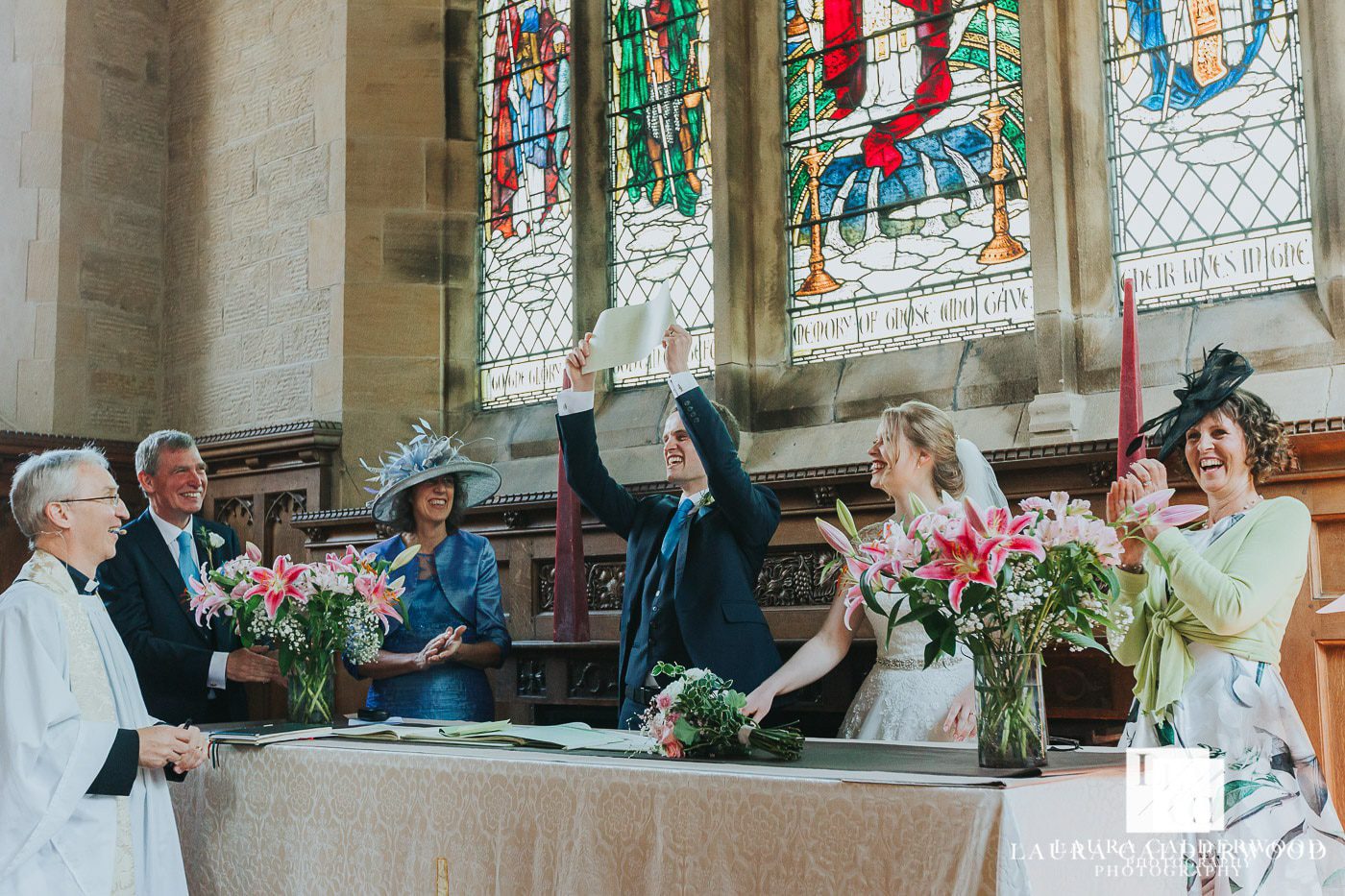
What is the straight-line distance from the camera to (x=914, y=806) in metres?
2.09

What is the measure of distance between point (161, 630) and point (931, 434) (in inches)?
88.0

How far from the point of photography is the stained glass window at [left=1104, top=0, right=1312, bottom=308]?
189 inches

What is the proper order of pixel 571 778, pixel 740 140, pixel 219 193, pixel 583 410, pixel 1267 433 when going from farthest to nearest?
pixel 219 193 → pixel 740 140 → pixel 583 410 → pixel 1267 433 → pixel 571 778

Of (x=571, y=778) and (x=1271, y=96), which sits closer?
(x=571, y=778)

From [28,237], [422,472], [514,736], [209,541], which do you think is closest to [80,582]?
[514,736]

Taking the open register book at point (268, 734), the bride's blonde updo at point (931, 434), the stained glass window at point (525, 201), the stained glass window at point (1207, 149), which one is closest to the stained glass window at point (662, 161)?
the stained glass window at point (525, 201)

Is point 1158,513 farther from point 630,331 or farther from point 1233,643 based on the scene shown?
point 630,331

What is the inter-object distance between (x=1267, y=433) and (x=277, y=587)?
7.39 ft

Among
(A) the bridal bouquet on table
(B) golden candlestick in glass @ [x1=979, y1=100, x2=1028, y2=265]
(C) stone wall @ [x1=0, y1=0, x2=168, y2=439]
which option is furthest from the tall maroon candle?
(C) stone wall @ [x1=0, y1=0, x2=168, y2=439]

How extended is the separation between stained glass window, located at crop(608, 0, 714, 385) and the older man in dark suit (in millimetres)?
2634

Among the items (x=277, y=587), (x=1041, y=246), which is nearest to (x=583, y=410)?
(x=277, y=587)

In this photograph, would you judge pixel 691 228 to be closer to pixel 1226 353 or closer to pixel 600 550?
pixel 600 550

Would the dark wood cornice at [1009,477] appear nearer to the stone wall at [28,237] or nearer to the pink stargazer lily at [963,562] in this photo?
the pink stargazer lily at [963,562]

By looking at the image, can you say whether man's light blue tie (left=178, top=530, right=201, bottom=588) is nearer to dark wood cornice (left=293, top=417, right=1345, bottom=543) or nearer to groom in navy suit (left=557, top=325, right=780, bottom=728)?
groom in navy suit (left=557, top=325, right=780, bottom=728)
